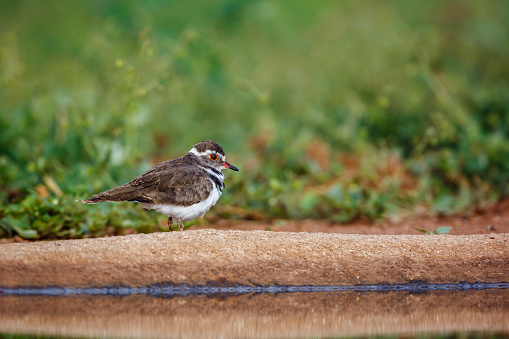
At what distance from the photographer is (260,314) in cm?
425

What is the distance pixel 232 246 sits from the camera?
4.90m

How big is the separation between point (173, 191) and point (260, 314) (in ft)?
5.24

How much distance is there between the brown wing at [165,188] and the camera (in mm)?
5477

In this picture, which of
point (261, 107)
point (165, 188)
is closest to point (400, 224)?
point (165, 188)

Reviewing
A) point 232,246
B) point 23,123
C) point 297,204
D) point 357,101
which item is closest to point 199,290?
point 232,246

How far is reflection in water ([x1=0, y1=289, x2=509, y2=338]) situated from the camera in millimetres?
3891

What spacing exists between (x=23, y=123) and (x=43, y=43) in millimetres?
4655

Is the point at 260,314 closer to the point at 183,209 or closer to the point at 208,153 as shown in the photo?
the point at 183,209

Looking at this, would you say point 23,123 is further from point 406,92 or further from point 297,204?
point 406,92

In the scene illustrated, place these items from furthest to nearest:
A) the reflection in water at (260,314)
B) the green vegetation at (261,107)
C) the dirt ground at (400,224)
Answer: the green vegetation at (261,107), the dirt ground at (400,224), the reflection in water at (260,314)

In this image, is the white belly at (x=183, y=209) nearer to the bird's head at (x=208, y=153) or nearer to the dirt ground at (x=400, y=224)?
the bird's head at (x=208, y=153)

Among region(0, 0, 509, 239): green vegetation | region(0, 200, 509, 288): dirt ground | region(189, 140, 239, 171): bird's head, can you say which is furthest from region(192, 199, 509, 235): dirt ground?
region(0, 200, 509, 288): dirt ground

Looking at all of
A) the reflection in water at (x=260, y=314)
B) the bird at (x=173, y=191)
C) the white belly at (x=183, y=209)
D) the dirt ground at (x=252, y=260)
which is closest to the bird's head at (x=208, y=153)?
the bird at (x=173, y=191)

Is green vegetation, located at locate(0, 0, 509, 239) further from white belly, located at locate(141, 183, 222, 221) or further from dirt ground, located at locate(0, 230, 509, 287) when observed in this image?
dirt ground, located at locate(0, 230, 509, 287)
